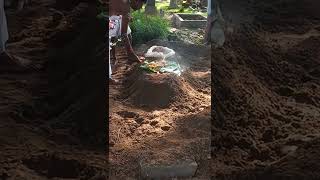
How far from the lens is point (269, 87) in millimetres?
2373

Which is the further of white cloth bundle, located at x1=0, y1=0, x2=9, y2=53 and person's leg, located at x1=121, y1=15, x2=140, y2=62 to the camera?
person's leg, located at x1=121, y1=15, x2=140, y2=62

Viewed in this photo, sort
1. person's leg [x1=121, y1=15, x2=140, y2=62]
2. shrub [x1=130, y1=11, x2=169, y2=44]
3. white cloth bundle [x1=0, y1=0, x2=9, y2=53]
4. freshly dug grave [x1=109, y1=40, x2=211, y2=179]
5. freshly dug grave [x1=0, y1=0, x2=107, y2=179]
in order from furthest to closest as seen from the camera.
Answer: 1. shrub [x1=130, y1=11, x2=169, y2=44]
2. person's leg [x1=121, y1=15, x2=140, y2=62]
3. freshly dug grave [x1=109, y1=40, x2=211, y2=179]
4. freshly dug grave [x1=0, y1=0, x2=107, y2=179]
5. white cloth bundle [x1=0, y1=0, x2=9, y2=53]

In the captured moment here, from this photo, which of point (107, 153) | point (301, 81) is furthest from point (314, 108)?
point (107, 153)

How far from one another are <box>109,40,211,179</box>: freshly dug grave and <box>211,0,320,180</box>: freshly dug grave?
135 mm

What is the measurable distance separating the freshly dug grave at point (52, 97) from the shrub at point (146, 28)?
0.69m

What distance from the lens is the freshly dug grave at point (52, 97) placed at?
6.87 ft

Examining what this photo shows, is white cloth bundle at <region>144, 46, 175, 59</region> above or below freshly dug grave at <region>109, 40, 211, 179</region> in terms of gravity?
above

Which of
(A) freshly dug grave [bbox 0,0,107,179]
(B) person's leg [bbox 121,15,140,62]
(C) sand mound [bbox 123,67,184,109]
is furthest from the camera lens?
(B) person's leg [bbox 121,15,140,62]

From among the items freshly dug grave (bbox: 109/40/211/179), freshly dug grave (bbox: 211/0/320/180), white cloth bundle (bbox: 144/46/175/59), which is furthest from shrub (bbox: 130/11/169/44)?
freshly dug grave (bbox: 211/0/320/180)

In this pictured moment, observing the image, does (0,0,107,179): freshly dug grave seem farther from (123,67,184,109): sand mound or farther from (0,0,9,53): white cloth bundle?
(123,67,184,109): sand mound

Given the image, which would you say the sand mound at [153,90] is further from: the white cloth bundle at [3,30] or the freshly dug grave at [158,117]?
the white cloth bundle at [3,30]

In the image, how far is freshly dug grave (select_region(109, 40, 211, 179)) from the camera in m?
2.25

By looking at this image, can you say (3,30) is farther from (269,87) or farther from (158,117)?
(269,87)

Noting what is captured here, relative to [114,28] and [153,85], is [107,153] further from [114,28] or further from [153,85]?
[114,28]
